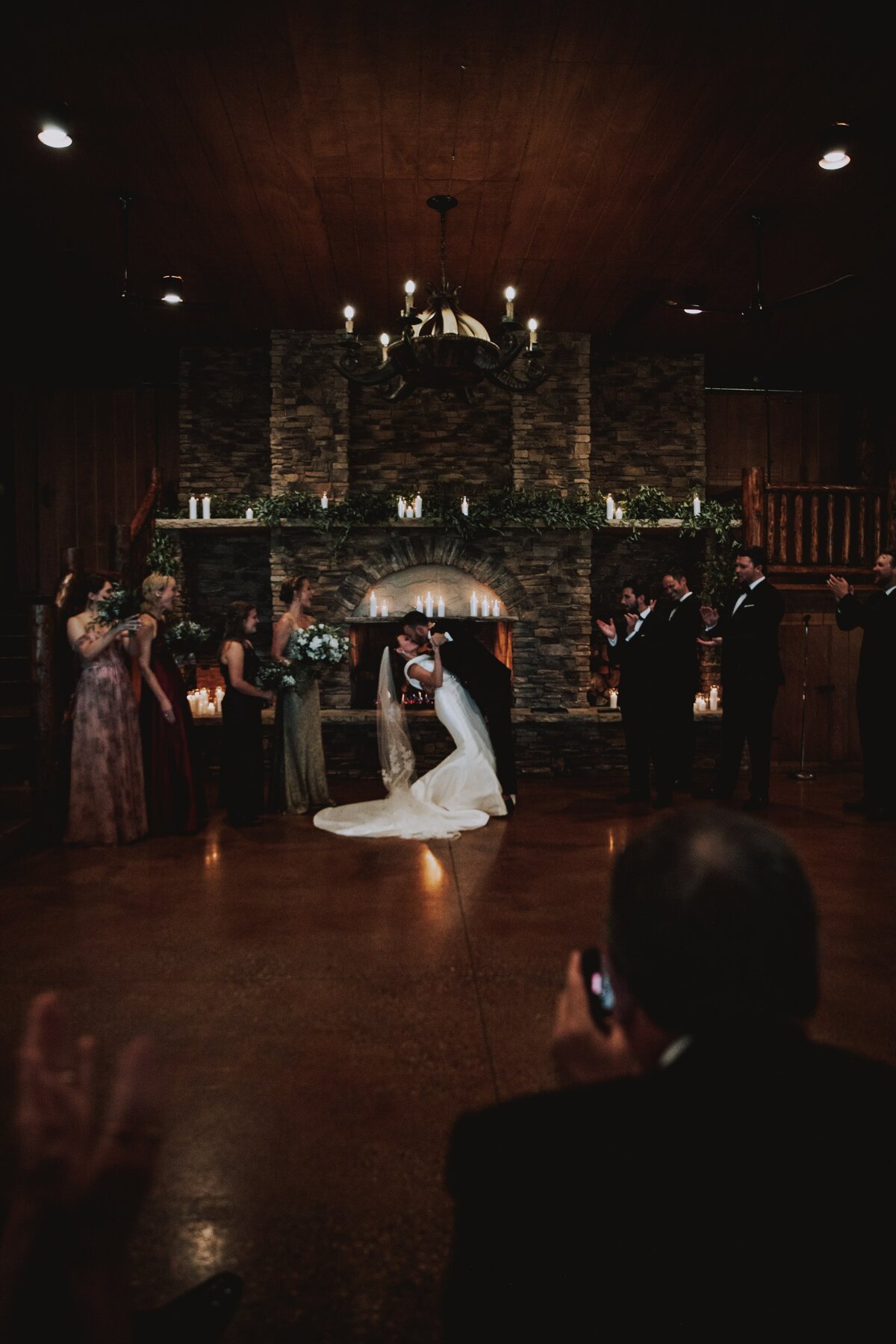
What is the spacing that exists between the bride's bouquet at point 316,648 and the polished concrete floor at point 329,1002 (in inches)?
50.0

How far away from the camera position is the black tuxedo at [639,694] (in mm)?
6980

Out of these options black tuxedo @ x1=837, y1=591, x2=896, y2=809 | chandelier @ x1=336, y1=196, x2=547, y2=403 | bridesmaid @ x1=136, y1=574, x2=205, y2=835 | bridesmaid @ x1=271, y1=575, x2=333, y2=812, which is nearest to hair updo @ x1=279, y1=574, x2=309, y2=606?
bridesmaid @ x1=271, y1=575, x2=333, y2=812

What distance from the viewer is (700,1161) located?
79 centimetres

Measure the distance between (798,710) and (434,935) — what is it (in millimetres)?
6121

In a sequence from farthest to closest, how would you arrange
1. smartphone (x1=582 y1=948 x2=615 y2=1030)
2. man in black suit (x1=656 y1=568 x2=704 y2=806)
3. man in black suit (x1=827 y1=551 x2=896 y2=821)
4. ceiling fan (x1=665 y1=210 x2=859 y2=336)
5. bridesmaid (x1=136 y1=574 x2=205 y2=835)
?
man in black suit (x1=656 y1=568 x2=704 y2=806)
man in black suit (x1=827 y1=551 x2=896 y2=821)
bridesmaid (x1=136 y1=574 x2=205 y2=835)
ceiling fan (x1=665 y1=210 x2=859 y2=336)
smartphone (x1=582 y1=948 x2=615 y2=1030)

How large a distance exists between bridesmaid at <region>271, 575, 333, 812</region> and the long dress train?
4.15ft

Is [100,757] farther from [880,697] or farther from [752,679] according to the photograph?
[880,697]

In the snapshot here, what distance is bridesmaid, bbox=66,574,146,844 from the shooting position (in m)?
5.45

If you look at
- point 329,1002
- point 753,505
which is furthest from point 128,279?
point 329,1002

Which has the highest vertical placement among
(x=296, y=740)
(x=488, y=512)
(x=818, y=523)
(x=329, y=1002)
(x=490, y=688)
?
(x=488, y=512)

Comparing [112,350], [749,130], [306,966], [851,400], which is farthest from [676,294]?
[306,966]

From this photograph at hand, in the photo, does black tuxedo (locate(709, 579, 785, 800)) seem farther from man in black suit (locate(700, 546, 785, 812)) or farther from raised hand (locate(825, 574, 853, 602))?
raised hand (locate(825, 574, 853, 602))

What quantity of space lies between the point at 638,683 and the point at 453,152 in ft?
12.9

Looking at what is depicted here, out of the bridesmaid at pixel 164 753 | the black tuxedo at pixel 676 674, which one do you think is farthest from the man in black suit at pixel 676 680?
the bridesmaid at pixel 164 753
